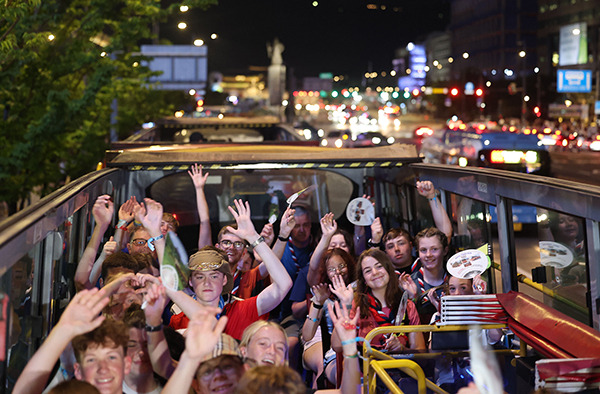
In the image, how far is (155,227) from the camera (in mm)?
4965

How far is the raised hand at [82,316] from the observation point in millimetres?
3439

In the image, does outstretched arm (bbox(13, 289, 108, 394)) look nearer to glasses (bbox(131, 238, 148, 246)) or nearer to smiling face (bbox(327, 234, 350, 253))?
glasses (bbox(131, 238, 148, 246))

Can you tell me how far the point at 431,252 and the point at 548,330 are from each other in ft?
6.15

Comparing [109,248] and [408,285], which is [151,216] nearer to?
[109,248]

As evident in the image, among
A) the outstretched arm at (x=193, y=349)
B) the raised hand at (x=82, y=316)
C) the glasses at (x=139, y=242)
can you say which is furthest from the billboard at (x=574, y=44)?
the raised hand at (x=82, y=316)

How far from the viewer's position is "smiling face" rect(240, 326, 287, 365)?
4.10 metres

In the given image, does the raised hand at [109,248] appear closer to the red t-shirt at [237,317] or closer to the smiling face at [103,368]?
the red t-shirt at [237,317]

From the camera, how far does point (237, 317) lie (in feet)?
17.5

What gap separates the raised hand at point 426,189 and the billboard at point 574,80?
87.6 meters

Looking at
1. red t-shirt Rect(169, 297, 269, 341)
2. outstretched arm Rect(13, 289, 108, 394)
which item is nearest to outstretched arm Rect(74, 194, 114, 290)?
red t-shirt Rect(169, 297, 269, 341)

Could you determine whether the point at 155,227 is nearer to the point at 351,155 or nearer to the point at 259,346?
the point at 259,346

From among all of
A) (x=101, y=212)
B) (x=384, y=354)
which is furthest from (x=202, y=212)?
(x=384, y=354)

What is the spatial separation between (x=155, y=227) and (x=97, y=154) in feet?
53.0

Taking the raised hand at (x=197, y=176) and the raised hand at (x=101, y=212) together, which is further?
the raised hand at (x=197, y=176)
